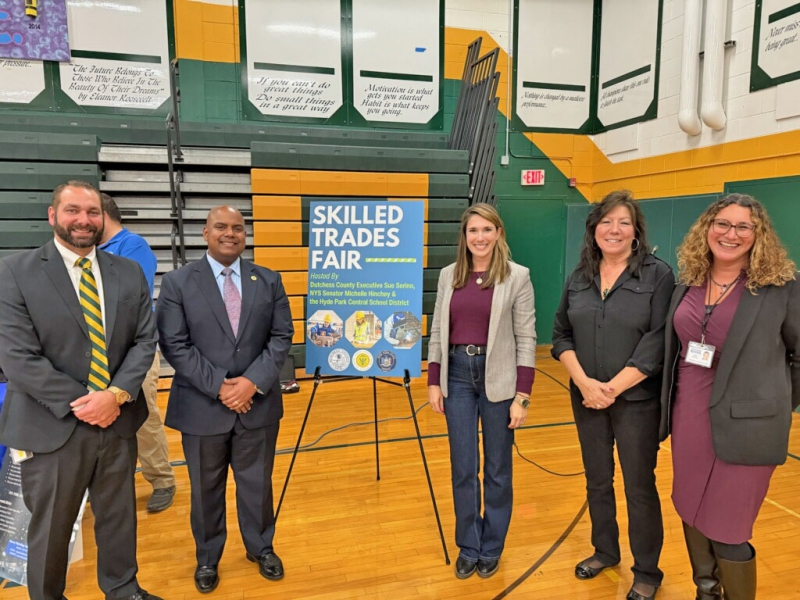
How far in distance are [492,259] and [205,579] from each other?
178 centimetres

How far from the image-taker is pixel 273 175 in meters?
5.19

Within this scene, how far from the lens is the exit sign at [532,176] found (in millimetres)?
6648

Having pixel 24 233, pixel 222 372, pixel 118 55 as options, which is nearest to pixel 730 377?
pixel 222 372

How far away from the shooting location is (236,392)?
1989mm

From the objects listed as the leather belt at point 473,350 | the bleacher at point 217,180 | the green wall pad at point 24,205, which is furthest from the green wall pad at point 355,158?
the leather belt at point 473,350

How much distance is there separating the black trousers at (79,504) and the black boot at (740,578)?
210 cm

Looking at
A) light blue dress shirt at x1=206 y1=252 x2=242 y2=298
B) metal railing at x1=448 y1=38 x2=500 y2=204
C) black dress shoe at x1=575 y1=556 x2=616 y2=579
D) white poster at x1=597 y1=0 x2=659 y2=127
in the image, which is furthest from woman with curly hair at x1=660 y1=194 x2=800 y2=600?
white poster at x1=597 y1=0 x2=659 y2=127

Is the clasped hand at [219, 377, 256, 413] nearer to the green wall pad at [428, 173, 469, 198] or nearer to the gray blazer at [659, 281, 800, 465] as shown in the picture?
the gray blazer at [659, 281, 800, 465]

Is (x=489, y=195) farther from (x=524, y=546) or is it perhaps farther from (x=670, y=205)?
(x=524, y=546)

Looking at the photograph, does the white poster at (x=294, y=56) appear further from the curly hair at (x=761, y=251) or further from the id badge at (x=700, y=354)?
the id badge at (x=700, y=354)

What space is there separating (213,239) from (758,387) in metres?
1.96

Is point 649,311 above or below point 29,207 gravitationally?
below

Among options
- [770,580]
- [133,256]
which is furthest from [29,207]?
[770,580]

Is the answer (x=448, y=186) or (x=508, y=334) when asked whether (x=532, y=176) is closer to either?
(x=448, y=186)
